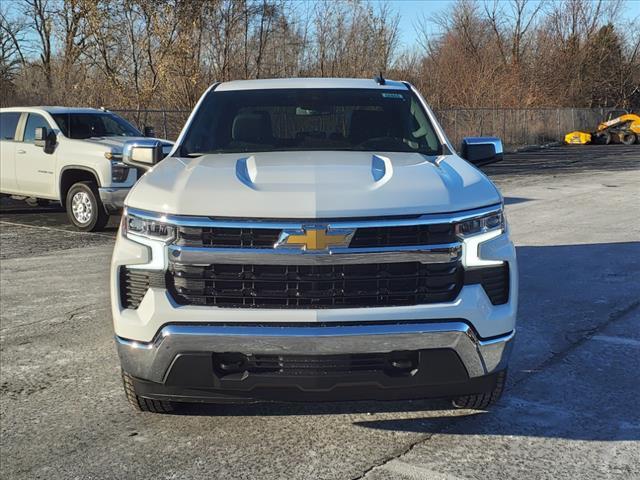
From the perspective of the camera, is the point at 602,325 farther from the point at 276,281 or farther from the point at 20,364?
the point at 20,364

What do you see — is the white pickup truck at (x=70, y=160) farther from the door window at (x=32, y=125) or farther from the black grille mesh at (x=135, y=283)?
the black grille mesh at (x=135, y=283)

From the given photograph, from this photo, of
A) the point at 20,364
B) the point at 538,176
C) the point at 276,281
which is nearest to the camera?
Result: the point at 276,281

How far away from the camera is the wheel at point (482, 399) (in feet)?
12.0

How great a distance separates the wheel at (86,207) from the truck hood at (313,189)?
7.05 metres

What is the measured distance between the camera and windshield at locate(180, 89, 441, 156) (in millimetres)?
4672

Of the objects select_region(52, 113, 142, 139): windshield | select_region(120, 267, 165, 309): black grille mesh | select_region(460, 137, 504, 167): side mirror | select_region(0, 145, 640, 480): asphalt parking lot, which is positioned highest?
Answer: select_region(52, 113, 142, 139): windshield

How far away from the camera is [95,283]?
24.0 ft

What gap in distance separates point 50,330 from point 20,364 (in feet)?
2.70

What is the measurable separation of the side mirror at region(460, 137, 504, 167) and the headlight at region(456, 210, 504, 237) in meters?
1.59

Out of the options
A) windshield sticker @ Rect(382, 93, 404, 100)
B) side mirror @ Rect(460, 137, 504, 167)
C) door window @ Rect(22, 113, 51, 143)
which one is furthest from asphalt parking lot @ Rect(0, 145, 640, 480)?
door window @ Rect(22, 113, 51, 143)

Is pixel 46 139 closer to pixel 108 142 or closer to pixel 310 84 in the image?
pixel 108 142

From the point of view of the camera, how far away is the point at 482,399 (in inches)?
148

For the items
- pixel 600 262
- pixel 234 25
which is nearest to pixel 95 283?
pixel 600 262

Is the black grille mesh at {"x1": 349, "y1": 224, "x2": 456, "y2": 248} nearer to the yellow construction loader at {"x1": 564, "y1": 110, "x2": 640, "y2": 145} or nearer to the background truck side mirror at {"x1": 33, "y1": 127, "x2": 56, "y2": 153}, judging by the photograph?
the background truck side mirror at {"x1": 33, "y1": 127, "x2": 56, "y2": 153}
